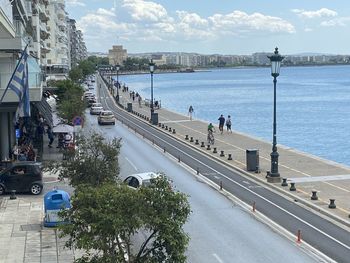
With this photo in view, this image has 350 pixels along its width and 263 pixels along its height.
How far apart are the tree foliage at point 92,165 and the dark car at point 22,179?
6.91m

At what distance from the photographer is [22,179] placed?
26.7m

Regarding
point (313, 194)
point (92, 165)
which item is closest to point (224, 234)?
point (92, 165)

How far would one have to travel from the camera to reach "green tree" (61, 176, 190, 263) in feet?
35.3

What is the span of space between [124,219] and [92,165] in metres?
8.96

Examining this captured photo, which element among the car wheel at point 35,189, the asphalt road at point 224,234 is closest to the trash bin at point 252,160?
the asphalt road at point 224,234

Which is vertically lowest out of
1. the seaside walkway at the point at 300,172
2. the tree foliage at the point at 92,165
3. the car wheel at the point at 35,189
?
the seaside walkway at the point at 300,172

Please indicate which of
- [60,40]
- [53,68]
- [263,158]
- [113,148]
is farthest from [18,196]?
[60,40]

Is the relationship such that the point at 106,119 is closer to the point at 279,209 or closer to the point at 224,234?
the point at 279,209

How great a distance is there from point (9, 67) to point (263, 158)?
15.5 m

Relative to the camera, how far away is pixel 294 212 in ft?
75.6

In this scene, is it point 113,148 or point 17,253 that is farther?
point 113,148

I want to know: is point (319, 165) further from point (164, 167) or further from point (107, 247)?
point (107, 247)

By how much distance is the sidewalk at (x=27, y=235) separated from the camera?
17.3 m

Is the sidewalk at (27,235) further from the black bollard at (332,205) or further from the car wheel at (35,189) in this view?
the black bollard at (332,205)
